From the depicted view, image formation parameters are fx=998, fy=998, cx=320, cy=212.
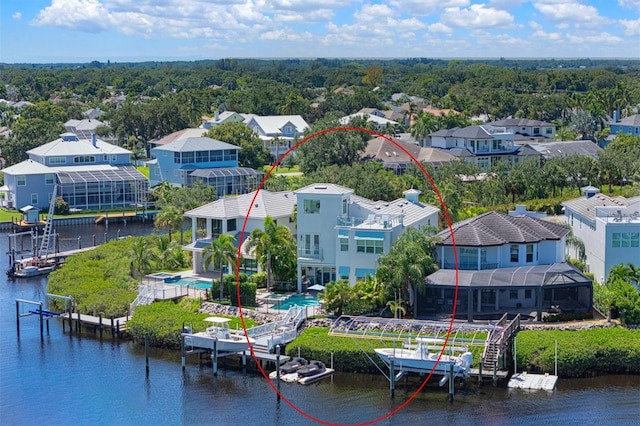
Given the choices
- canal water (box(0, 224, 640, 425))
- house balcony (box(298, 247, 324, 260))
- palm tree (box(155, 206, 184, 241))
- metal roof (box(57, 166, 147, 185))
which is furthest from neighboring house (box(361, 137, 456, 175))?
canal water (box(0, 224, 640, 425))

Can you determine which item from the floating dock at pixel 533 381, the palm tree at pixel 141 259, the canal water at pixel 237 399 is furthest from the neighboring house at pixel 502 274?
the palm tree at pixel 141 259

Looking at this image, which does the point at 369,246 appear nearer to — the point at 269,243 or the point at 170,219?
the point at 269,243

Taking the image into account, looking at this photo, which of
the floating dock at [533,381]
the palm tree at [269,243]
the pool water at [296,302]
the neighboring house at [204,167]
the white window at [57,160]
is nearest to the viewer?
the floating dock at [533,381]

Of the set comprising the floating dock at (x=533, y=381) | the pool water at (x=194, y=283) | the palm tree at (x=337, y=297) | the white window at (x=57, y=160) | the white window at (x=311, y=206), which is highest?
the white window at (x=57, y=160)

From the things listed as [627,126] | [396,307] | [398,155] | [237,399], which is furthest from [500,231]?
[627,126]

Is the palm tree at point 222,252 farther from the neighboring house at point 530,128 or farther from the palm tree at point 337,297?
the neighboring house at point 530,128

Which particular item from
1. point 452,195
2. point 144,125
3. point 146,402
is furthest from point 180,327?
point 144,125

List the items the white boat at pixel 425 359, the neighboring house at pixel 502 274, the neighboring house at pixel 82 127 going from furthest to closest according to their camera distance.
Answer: the neighboring house at pixel 82 127
the neighboring house at pixel 502 274
the white boat at pixel 425 359
